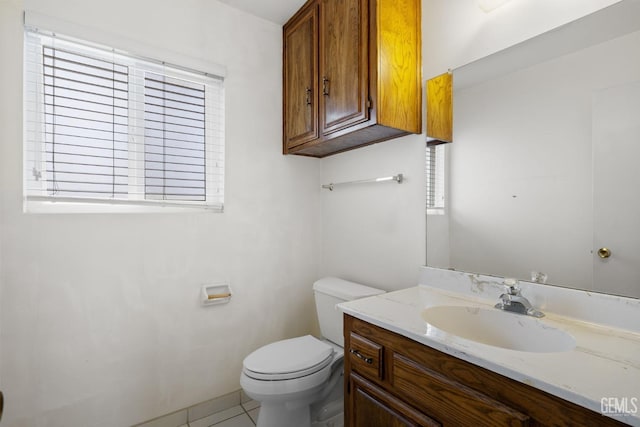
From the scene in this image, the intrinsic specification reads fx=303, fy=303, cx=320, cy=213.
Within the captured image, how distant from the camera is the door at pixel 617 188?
0.94 m

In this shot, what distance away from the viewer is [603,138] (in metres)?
1.01

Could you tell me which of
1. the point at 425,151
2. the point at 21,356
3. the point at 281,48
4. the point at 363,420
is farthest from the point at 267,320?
the point at 281,48

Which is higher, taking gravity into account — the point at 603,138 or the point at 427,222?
the point at 603,138

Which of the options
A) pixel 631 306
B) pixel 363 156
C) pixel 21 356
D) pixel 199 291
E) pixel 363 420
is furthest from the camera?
pixel 363 156

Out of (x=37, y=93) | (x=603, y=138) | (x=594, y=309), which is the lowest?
(x=594, y=309)

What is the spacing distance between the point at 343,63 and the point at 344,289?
122 centimetres

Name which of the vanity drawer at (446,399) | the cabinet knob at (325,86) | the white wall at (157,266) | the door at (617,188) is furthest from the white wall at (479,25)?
the vanity drawer at (446,399)

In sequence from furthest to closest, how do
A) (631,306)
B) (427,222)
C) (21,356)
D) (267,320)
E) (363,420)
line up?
(267,320) < (427,222) < (21,356) < (363,420) < (631,306)

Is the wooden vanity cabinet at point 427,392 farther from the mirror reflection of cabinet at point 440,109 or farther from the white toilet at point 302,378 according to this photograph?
the mirror reflection of cabinet at point 440,109

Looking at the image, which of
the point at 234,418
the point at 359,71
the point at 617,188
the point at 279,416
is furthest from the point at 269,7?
the point at 234,418

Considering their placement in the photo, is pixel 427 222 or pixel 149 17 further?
pixel 149 17

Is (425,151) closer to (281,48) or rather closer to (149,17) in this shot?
(281,48)

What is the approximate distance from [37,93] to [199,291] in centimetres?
124

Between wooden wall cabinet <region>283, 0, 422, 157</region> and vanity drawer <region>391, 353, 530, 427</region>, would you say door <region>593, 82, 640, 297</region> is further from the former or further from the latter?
wooden wall cabinet <region>283, 0, 422, 157</region>
